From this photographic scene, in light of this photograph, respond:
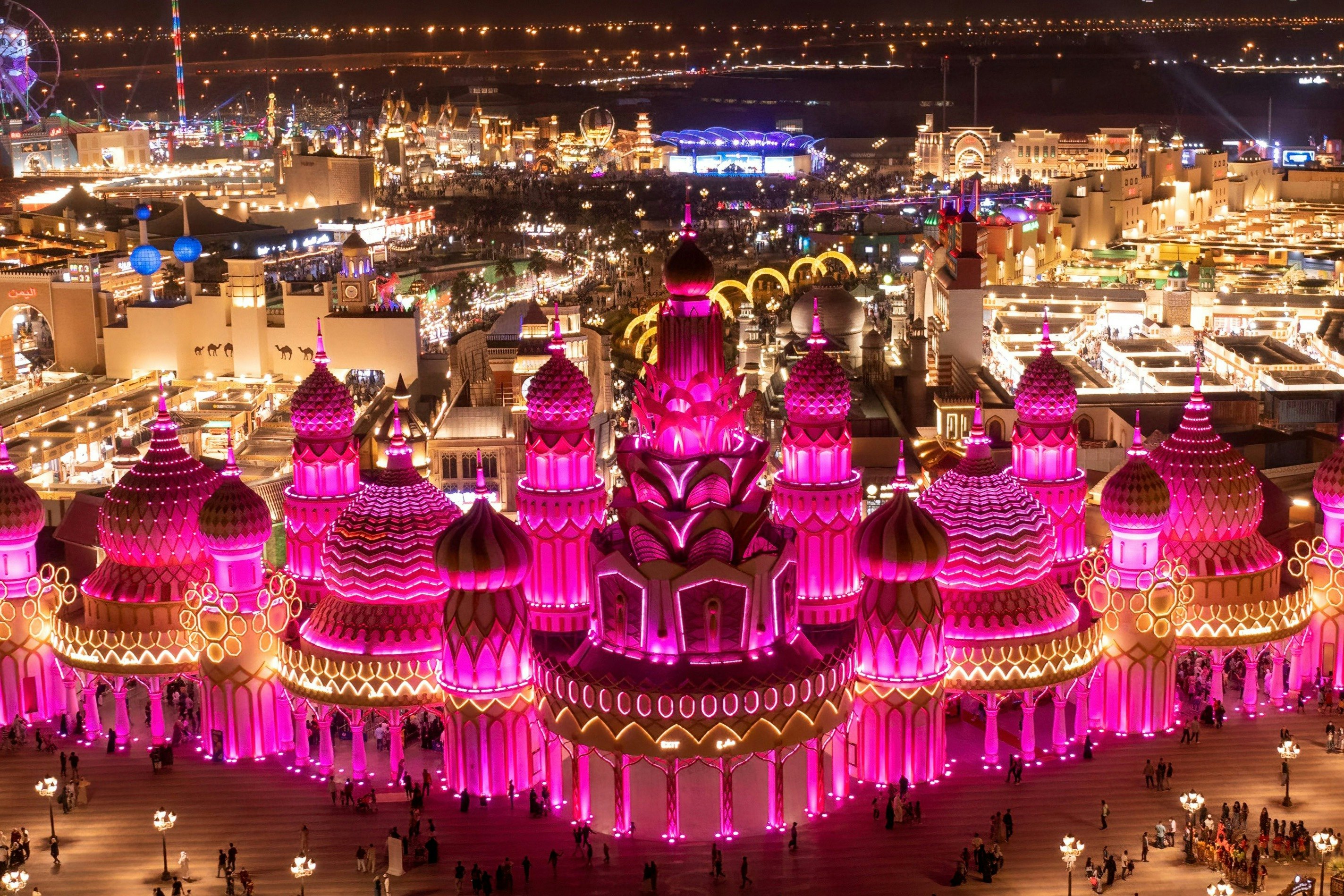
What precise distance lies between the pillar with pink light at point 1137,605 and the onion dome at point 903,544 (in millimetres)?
4089

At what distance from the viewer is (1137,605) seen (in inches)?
1314

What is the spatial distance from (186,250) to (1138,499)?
137 feet

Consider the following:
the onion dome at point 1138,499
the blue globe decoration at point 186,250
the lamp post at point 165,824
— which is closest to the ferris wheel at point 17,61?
the blue globe decoration at point 186,250

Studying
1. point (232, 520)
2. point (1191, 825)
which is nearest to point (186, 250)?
point (232, 520)

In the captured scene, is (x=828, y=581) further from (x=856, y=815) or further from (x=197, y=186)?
(x=197, y=186)

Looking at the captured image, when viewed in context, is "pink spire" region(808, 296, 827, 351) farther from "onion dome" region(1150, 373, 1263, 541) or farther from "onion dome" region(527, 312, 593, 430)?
"onion dome" region(1150, 373, 1263, 541)

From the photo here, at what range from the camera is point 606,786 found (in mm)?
29984

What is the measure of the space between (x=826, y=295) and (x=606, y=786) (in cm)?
3134

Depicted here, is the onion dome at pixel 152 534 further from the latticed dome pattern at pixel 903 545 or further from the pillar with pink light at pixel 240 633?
the latticed dome pattern at pixel 903 545

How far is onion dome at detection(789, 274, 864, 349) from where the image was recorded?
58406mm

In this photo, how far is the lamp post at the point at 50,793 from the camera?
30.2 meters

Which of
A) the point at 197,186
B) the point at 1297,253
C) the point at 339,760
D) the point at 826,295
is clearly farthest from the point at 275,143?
the point at 339,760

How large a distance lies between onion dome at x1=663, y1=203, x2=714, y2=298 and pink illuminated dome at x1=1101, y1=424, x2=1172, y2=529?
8182mm

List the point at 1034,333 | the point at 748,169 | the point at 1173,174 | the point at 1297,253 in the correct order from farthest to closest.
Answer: the point at 748,169 < the point at 1173,174 < the point at 1297,253 < the point at 1034,333
